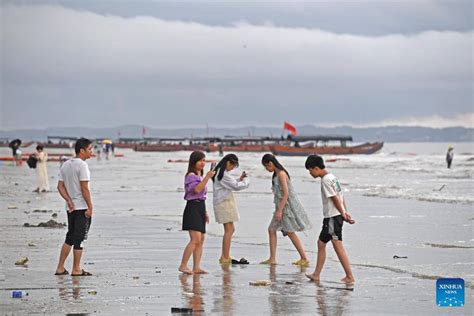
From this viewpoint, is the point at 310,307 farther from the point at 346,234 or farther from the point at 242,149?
the point at 242,149

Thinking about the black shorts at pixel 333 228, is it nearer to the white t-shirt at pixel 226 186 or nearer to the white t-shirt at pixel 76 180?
the white t-shirt at pixel 226 186

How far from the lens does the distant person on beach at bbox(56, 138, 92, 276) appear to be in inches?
461

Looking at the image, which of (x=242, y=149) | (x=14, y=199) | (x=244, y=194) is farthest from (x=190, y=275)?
(x=242, y=149)

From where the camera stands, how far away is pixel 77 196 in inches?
462

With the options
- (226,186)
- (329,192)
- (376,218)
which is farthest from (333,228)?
(376,218)

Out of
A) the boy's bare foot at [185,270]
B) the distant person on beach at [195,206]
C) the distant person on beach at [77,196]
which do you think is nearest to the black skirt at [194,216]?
the distant person on beach at [195,206]

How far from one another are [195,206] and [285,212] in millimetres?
1620

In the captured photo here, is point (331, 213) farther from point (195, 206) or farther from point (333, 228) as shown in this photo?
point (195, 206)

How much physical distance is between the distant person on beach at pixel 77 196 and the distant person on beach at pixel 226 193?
215 centimetres

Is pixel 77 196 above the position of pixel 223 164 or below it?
below

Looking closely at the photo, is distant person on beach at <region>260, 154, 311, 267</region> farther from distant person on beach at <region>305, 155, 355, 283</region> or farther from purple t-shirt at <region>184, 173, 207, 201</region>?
distant person on beach at <region>305, 155, 355, 283</region>

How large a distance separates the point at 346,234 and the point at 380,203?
914 cm

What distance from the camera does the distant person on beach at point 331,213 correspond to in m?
11.5

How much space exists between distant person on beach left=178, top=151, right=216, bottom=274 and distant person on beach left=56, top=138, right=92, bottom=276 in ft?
4.38
